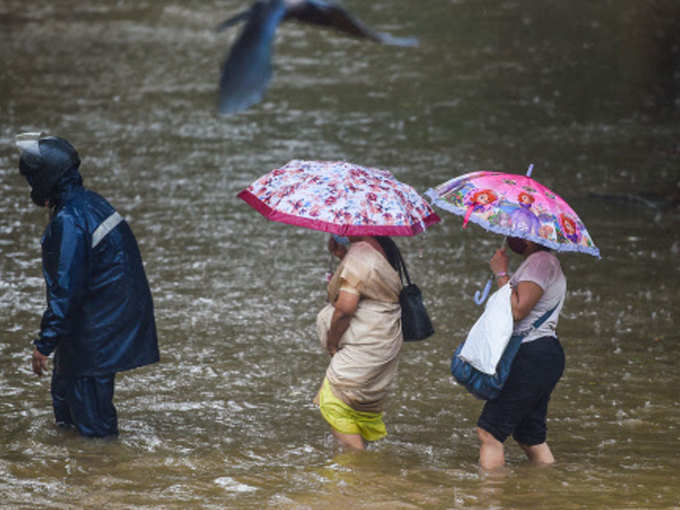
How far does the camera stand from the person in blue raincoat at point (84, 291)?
558 cm

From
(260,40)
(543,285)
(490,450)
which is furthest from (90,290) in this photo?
(260,40)

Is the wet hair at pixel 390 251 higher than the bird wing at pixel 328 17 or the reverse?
the reverse

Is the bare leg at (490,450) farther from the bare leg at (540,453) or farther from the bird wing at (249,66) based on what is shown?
the bird wing at (249,66)

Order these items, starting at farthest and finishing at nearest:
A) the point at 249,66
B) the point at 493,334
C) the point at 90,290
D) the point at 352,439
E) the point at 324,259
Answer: the point at 324,259 → the point at 352,439 → the point at 90,290 → the point at 493,334 → the point at 249,66

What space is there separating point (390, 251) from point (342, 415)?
3.10ft

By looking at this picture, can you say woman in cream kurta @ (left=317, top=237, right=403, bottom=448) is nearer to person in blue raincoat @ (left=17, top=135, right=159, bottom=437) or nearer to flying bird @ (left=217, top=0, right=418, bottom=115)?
person in blue raincoat @ (left=17, top=135, right=159, bottom=437)

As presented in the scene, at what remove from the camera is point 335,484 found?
5617 mm

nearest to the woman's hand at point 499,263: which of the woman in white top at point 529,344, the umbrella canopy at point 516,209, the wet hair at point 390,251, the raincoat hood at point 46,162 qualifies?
the woman in white top at point 529,344

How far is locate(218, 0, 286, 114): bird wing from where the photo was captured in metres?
3.08

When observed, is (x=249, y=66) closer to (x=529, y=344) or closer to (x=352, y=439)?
(x=529, y=344)

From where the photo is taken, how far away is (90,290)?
572cm

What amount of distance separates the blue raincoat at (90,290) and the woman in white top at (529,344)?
6.46 ft

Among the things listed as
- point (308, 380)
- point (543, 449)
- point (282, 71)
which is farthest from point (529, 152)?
point (543, 449)

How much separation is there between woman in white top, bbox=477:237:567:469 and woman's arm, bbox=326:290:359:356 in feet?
2.55
